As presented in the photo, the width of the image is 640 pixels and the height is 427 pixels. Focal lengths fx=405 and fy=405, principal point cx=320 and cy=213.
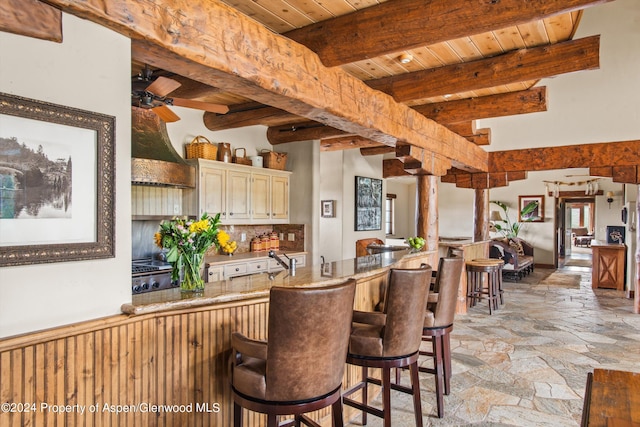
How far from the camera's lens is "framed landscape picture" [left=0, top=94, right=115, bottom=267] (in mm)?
1474

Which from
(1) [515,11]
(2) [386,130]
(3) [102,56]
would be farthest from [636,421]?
(2) [386,130]

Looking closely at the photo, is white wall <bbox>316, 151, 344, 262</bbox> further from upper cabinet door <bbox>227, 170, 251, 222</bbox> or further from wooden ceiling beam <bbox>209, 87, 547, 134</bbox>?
wooden ceiling beam <bbox>209, 87, 547, 134</bbox>

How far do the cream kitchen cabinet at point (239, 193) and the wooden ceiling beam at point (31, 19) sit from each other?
126 inches

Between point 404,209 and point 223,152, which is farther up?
point 223,152

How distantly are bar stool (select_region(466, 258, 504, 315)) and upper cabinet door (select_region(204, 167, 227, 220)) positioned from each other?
154 inches

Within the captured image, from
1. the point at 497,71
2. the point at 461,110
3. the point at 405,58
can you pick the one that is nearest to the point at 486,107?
the point at 461,110

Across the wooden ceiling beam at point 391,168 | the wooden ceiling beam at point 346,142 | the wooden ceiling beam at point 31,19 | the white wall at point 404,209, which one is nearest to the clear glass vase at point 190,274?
the wooden ceiling beam at point 31,19

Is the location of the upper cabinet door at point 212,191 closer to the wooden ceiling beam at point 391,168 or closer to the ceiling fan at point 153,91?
the ceiling fan at point 153,91

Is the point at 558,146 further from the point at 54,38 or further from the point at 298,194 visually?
the point at 54,38

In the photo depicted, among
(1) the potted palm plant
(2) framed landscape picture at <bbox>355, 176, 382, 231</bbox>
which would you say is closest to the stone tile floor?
(2) framed landscape picture at <bbox>355, 176, 382, 231</bbox>

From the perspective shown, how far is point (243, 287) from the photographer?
2334 millimetres

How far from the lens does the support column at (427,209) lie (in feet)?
17.4

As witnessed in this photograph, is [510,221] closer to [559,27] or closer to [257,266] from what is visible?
[257,266]

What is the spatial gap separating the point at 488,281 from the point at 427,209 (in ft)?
5.80
